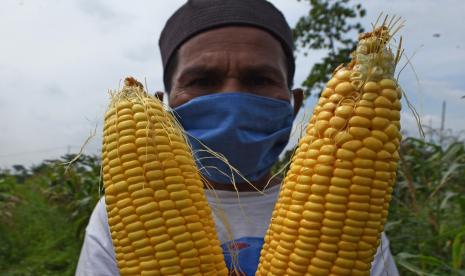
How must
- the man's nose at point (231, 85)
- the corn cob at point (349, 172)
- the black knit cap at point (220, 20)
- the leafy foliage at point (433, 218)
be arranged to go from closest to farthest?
the corn cob at point (349, 172), the man's nose at point (231, 85), the black knit cap at point (220, 20), the leafy foliage at point (433, 218)

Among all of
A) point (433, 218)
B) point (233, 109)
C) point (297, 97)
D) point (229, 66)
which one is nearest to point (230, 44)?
point (229, 66)

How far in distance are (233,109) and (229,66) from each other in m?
0.23

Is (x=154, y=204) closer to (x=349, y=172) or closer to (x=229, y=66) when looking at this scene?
(x=349, y=172)

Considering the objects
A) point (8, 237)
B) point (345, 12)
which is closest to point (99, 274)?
point (8, 237)

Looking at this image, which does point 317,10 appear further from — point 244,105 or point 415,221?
point 244,105

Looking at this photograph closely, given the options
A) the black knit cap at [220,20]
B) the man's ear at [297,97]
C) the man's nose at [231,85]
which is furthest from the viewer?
the man's ear at [297,97]

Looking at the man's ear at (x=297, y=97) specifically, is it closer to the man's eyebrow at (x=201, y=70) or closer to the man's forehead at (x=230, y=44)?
the man's forehead at (x=230, y=44)

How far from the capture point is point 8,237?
6195mm

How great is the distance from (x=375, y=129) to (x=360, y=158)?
0.08 metres

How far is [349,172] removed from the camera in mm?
1196

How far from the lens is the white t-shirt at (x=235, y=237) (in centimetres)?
192

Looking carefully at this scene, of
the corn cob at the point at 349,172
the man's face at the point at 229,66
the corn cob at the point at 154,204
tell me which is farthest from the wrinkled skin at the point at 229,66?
the corn cob at the point at 349,172

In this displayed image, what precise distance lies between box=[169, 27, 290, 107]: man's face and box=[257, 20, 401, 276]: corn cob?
975mm

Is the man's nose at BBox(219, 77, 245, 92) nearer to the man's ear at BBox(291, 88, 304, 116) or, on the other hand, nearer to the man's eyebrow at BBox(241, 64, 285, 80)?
the man's eyebrow at BBox(241, 64, 285, 80)
